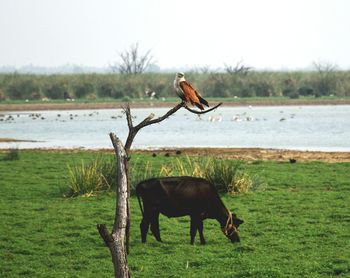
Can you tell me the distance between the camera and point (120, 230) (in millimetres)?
7246

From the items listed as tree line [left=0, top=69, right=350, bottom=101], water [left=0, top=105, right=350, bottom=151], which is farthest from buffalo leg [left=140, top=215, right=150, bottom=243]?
tree line [left=0, top=69, right=350, bottom=101]

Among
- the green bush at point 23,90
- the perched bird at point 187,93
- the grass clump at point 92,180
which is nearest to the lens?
the perched bird at point 187,93

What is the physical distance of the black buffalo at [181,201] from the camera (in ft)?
41.2

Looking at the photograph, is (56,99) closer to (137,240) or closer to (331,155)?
(331,155)

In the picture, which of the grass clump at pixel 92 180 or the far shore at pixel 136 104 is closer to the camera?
the grass clump at pixel 92 180

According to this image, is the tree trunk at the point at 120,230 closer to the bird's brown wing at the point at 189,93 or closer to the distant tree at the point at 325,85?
the bird's brown wing at the point at 189,93

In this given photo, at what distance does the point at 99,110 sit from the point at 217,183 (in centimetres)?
5771

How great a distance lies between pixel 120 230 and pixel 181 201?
17.6 ft

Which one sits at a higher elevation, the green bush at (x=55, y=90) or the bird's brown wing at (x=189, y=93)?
the bird's brown wing at (x=189, y=93)

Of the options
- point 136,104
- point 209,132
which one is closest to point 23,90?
point 136,104

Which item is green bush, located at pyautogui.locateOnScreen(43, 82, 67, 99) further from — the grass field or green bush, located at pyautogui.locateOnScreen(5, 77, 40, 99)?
the grass field

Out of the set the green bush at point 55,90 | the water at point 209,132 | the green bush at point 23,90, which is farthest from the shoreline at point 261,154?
the green bush at point 55,90

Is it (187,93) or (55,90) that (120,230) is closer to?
(187,93)

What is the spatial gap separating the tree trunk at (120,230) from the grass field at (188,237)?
12.4 ft
